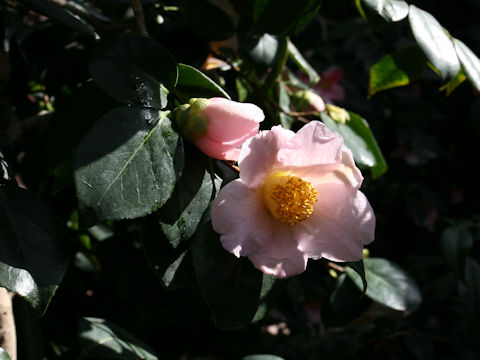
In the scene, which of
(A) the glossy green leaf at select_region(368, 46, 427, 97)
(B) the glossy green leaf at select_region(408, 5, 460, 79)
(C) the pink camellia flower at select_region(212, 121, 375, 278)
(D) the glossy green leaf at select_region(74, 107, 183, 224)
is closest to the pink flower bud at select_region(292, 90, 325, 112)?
(A) the glossy green leaf at select_region(368, 46, 427, 97)

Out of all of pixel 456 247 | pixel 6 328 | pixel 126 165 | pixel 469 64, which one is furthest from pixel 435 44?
pixel 6 328

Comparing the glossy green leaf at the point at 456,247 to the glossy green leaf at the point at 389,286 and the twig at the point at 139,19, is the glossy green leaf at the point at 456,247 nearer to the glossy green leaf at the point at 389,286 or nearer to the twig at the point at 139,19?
the glossy green leaf at the point at 389,286

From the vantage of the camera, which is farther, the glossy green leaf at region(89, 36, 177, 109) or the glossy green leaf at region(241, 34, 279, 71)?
the glossy green leaf at region(241, 34, 279, 71)

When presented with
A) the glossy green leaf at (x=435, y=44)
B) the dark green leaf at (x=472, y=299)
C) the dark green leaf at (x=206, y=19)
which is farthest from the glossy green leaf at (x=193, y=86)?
the dark green leaf at (x=472, y=299)

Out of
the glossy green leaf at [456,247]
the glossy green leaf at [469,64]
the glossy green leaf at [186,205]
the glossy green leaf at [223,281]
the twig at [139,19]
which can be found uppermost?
the twig at [139,19]

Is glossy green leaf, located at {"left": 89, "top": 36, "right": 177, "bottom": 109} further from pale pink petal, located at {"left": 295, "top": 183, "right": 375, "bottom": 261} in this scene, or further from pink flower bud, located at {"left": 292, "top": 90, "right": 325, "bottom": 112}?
pink flower bud, located at {"left": 292, "top": 90, "right": 325, "bottom": 112}

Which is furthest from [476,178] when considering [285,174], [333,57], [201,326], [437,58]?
[285,174]

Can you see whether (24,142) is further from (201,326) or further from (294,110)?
(201,326)
